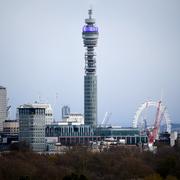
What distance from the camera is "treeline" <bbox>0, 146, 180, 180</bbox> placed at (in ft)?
192

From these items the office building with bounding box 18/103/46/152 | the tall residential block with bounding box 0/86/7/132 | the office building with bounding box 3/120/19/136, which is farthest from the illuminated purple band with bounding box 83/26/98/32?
the office building with bounding box 18/103/46/152

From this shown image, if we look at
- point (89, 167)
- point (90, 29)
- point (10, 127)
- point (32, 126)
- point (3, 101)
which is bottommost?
point (89, 167)

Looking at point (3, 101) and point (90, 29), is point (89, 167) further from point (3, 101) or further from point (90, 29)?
point (3, 101)

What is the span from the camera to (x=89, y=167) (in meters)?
70.6

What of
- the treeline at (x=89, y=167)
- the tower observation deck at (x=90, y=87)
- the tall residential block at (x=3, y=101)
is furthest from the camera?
the tall residential block at (x=3, y=101)

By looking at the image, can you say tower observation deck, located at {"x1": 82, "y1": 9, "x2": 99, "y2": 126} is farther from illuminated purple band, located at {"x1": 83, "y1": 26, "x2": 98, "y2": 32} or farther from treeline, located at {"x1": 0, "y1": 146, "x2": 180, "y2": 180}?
treeline, located at {"x1": 0, "y1": 146, "x2": 180, "y2": 180}

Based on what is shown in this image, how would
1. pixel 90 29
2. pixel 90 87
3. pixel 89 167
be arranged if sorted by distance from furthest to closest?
pixel 90 29, pixel 90 87, pixel 89 167

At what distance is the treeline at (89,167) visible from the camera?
5853cm

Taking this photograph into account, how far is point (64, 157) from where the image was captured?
255 feet

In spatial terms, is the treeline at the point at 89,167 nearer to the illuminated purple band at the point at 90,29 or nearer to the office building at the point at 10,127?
the office building at the point at 10,127

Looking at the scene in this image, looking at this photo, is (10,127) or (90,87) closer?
(90,87)

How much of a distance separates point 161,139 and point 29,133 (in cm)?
2330

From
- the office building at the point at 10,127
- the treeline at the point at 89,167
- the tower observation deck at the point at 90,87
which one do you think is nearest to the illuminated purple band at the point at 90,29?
the tower observation deck at the point at 90,87

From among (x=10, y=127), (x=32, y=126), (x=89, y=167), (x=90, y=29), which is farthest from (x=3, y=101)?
(x=89, y=167)
